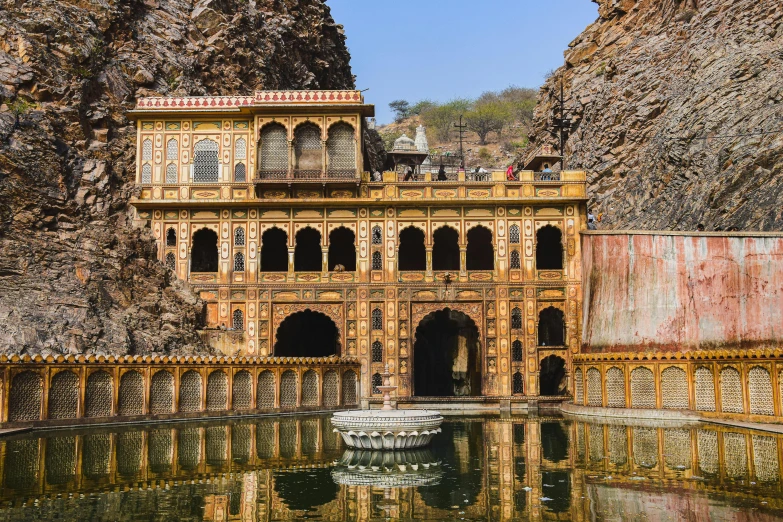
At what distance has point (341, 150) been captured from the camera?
109 feet

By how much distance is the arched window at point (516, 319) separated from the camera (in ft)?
107

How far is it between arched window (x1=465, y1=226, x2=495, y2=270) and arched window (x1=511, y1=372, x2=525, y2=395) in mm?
6910

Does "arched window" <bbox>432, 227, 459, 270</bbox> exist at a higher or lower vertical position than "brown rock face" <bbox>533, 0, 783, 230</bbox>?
lower

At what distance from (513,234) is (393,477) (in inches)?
812

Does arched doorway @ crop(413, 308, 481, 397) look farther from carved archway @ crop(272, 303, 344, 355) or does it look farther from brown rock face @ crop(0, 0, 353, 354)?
brown rock face @ crop(0, 0, 353, 354)

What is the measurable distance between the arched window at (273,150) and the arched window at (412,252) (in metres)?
7.19

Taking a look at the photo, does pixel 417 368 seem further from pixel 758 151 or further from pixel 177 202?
pixel 758 151

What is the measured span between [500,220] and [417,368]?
9.32 metres

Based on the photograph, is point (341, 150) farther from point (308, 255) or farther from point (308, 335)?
point (308, 335)

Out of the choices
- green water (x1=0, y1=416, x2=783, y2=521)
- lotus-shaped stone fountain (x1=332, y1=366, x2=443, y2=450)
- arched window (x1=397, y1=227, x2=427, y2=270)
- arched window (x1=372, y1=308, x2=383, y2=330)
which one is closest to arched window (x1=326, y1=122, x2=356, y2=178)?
arched window (x1=397, y1=227, x2=427, y2=270)

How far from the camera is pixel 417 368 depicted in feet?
127

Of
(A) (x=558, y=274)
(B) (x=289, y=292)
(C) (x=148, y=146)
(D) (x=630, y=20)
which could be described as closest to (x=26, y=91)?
(C) (x=148, y=146)

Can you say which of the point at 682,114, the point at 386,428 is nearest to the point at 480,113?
the point at 682,114

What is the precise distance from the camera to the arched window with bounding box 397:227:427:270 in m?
37.6
